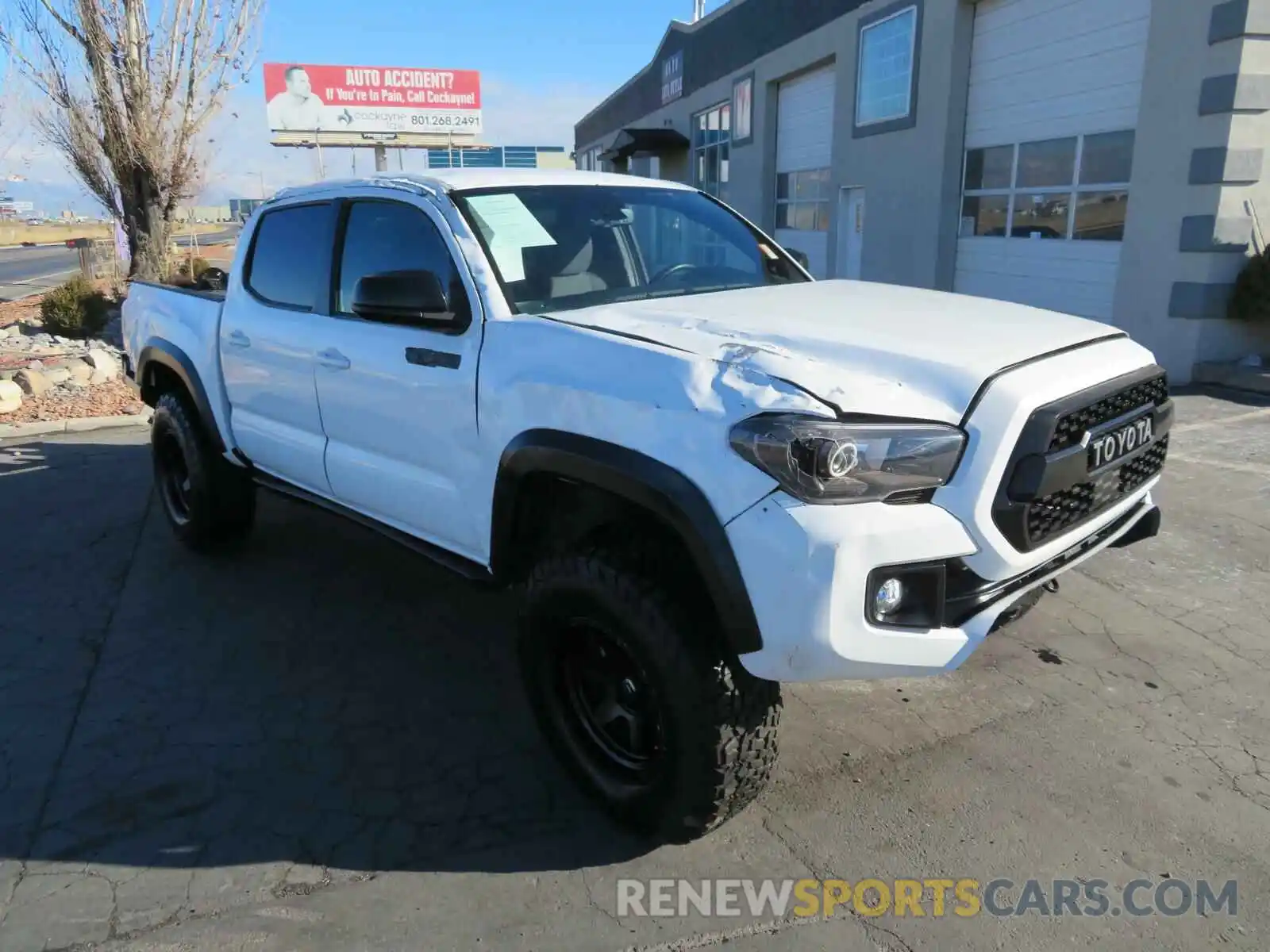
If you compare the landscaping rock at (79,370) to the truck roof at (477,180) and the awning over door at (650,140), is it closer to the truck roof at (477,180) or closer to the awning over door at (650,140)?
the truck roof at (477,180)

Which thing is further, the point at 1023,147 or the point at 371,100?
the point at 371,100

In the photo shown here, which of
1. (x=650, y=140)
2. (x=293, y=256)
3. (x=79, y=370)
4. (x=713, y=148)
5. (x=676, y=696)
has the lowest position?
(x=79, y=370)

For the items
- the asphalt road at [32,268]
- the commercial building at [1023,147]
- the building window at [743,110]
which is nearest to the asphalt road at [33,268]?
the asphalt road at [32,268]

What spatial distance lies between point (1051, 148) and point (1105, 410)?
9.45 metres

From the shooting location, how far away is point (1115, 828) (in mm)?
2736

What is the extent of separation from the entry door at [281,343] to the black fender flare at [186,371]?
0.59ft

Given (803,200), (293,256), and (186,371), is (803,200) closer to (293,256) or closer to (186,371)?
(186,371)

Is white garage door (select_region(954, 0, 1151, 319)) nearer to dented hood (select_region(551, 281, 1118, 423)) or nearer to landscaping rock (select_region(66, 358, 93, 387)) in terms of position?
dented hood (select_region(551, 281, 1118, 423))

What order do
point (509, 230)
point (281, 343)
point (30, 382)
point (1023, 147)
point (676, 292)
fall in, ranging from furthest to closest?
point (1023, 147) → point (30, 382) → point (281, 343) → point (676, 292) → point (509, 230)

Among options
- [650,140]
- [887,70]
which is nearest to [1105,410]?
[887,70]

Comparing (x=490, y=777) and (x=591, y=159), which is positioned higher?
(x=591, y=159)

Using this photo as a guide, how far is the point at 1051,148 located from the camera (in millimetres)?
10719

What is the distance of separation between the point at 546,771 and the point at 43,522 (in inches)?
168

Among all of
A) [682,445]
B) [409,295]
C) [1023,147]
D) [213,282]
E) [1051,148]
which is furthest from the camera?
[1023,147]
